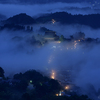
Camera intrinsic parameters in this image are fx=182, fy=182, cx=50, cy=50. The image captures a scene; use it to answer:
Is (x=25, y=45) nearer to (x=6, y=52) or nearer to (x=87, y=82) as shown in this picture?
(x=6, y=52)

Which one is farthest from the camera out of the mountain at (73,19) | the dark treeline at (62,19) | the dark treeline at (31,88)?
the mountain at (73,19)

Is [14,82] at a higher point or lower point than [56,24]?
lower

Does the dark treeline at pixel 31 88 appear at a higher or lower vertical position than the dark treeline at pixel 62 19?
lower

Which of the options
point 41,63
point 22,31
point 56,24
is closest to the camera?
point 41,63

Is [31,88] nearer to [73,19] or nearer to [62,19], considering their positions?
[62,19]

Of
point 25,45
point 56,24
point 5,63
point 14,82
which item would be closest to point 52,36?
point 25,45

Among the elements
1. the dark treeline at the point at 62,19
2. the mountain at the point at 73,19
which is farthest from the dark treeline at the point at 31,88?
the mountain at the point at 73,19

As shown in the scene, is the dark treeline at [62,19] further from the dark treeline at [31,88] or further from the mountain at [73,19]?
the dark treeline at [31,88]

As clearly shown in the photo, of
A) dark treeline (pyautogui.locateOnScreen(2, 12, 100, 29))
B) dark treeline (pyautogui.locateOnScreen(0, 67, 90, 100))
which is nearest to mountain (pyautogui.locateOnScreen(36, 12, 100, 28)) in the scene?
dark treeline (pyautogui.locateOnScreen(2, 12, 100, 29))

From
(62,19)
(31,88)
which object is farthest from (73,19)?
(31,88)
